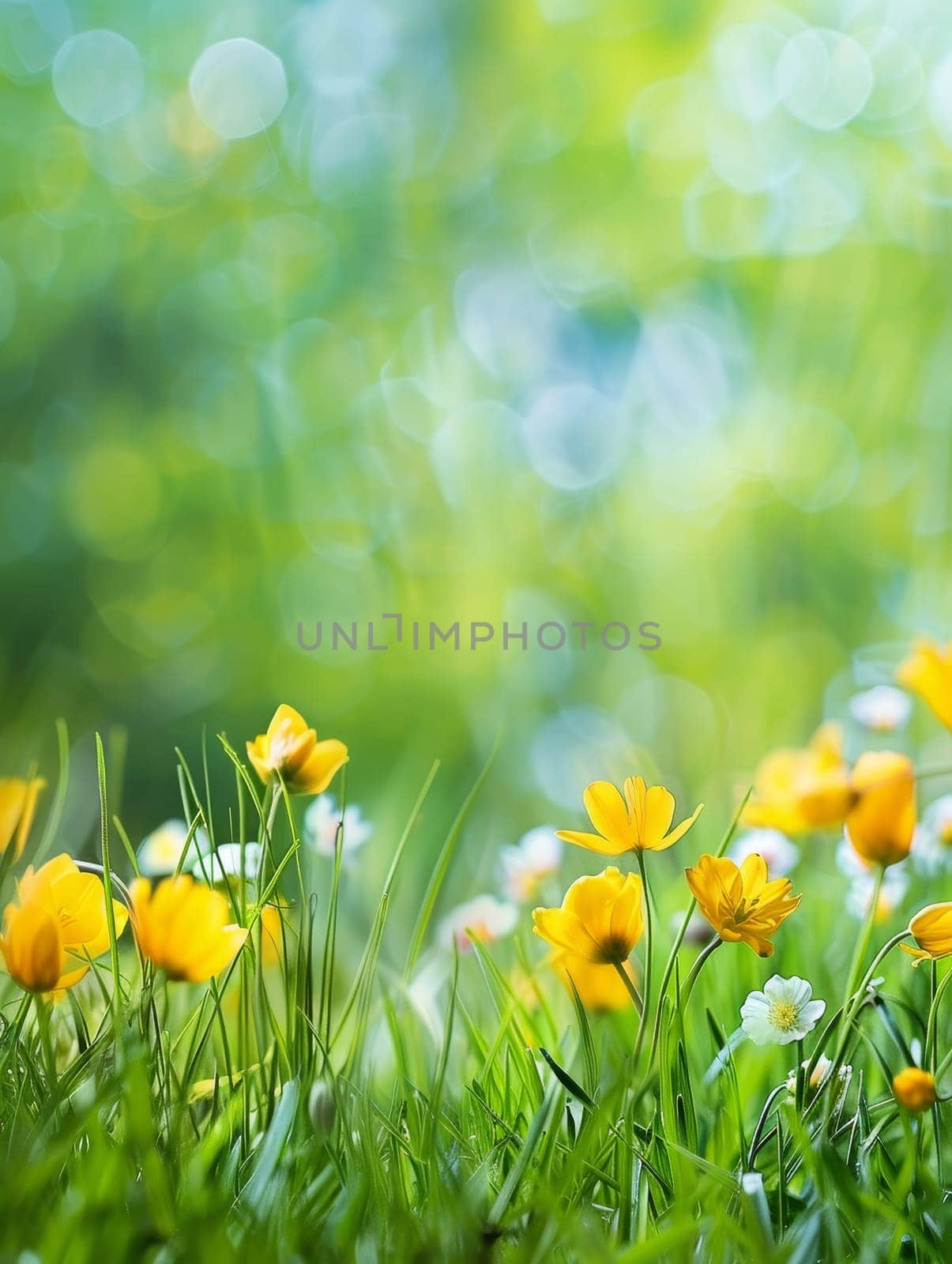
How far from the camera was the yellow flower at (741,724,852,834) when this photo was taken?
359mm

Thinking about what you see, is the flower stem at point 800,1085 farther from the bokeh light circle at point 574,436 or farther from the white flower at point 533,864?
the bokeh light circle at point 574,436

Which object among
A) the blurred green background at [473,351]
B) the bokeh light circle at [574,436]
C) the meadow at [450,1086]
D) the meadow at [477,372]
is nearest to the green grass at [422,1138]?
the meadow at [450,1086]

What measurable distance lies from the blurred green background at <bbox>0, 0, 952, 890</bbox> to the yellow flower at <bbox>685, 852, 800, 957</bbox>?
1035 millimetres

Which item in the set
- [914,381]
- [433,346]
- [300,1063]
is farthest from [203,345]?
[300,1063]

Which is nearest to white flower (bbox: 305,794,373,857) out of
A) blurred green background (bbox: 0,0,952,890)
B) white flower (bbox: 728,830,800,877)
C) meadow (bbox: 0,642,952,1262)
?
meadow (bbox: 0,642,952,1262)

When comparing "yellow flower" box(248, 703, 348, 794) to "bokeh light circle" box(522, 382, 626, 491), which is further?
"bokeh light circle" box(522, 382, 626, 491)

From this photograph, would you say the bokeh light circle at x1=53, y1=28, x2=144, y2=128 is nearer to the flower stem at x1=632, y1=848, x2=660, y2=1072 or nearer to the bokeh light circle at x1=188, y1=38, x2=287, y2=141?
the bokeh light circle at x1=188, y1=38, x2=287, y2=141

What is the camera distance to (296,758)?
0.30 m

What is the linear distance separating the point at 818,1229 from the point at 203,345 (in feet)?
4.92

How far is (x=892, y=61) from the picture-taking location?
1390 millimetres

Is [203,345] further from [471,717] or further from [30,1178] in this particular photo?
[30,1178]

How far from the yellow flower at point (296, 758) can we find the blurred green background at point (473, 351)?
3.30ft

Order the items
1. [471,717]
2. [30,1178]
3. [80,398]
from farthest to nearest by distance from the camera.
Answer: [80,398], [471,717], [30,1178]

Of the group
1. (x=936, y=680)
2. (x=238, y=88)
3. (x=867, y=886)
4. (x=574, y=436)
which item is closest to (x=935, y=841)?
(x=867, y=886)
